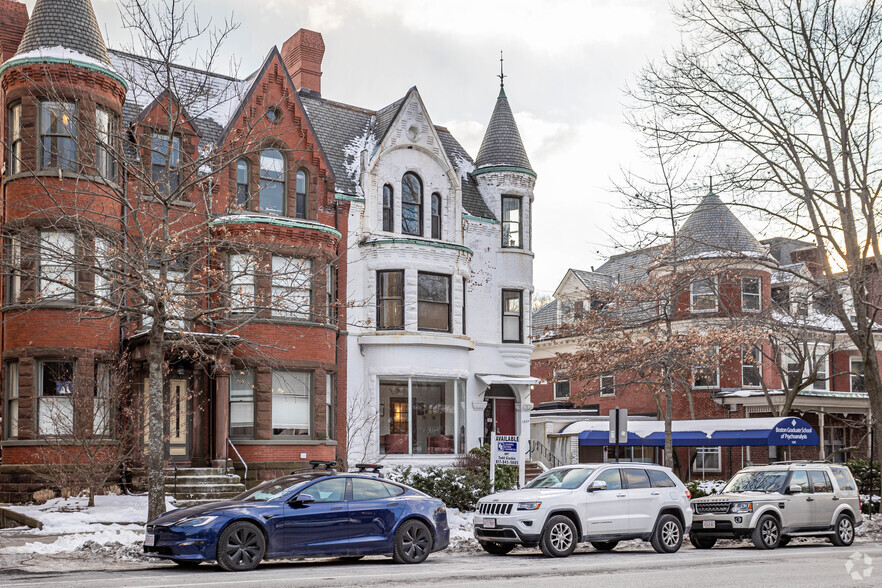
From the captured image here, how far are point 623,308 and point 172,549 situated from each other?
2150 centimetres

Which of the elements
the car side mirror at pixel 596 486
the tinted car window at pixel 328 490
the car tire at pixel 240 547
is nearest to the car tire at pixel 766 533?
the car side mirror at pixel 596 486

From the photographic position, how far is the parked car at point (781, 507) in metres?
19.2

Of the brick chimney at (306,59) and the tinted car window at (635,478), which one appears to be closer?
the tinted car window at (635,478)

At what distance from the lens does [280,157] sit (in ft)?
89.5

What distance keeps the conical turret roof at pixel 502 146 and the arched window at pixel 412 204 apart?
3464mm

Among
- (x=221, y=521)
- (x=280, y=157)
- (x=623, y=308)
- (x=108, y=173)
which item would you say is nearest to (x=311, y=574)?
(x=221, y=521)

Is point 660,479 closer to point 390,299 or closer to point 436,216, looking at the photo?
point 390,299

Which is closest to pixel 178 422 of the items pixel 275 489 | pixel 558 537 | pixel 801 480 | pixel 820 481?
pixel 275 489

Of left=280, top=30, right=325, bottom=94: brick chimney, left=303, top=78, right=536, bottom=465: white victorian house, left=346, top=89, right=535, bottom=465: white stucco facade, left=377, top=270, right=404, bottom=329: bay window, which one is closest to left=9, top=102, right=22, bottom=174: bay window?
left=303, top=78, right=536, bottom=465: white victorian house

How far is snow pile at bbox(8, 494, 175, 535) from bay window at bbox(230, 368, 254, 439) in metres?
3.86

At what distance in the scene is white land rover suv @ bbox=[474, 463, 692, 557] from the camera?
16.5 meters

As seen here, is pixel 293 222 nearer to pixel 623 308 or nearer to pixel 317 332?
pixel 317 332

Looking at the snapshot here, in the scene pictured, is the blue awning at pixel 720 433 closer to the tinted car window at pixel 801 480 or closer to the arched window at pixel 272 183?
the tinted car window at pixel 801 480

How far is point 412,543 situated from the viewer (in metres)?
15.4
